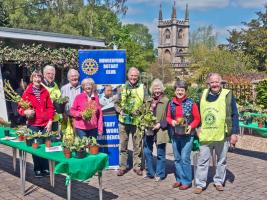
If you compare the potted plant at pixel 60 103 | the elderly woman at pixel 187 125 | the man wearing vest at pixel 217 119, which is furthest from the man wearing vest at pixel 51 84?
the man wearing vest at pixel 217 119

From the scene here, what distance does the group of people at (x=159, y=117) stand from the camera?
5711 millimetres

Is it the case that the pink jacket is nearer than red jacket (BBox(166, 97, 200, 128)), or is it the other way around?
red jacket (BBox(166, 97, 200, 128))

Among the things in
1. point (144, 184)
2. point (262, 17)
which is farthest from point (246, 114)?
point (262, 17)

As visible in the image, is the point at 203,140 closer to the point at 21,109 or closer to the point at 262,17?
the point at 21,109

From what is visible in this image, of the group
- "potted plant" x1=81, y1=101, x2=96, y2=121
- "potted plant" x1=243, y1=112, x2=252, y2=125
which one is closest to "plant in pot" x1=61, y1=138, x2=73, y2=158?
"potted plant" x1=81, y1=101, x2=96, y2=121

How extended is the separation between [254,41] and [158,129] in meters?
24.6

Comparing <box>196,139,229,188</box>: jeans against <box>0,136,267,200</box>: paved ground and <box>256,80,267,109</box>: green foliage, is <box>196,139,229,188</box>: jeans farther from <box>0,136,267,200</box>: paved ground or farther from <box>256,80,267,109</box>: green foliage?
<box>256,80,267,109</box>: green foliage

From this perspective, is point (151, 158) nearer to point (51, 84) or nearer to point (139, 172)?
point (139, 172)

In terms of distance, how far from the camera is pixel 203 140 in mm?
5781

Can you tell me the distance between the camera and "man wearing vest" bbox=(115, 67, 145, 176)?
6480mm

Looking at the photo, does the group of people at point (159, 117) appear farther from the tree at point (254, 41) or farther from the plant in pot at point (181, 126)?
the tree at point (254, 41)

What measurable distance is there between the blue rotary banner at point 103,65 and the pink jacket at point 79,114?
0.97m

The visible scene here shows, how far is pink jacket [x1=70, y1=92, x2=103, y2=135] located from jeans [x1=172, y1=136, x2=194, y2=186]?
51.1 inches

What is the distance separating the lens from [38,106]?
606 cm
